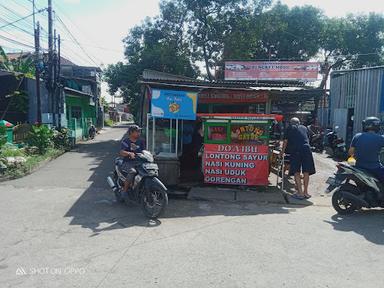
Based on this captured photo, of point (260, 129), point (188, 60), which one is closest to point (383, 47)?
point (188, 60)

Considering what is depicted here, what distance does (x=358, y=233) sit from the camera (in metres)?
5.41

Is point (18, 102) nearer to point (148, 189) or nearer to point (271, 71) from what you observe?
point (271, 71)

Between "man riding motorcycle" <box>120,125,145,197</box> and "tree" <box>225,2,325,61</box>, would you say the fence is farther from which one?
"tree" <box>225,2,325,61</box>

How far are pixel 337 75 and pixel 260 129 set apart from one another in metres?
12.1

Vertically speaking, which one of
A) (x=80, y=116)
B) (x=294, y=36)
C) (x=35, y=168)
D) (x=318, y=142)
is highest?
(x=294, y=36)

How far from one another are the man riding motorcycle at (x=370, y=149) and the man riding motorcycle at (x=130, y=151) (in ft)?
12.8

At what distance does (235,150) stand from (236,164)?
0.32 meters

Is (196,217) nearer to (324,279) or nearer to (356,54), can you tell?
(324,279)

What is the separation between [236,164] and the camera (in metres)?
8.13

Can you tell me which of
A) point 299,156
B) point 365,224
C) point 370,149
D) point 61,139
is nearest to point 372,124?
point 370,149

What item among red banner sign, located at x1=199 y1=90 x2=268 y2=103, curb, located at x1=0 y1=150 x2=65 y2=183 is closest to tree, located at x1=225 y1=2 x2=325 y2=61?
red banner sign, located at x1=199 y1=90 x2=268 y2=103

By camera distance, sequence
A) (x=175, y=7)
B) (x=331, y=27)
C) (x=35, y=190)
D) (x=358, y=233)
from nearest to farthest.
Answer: (x=358, y=233)
(x=35, y=190)
(x=175, y=7)
(x=331, y=27)

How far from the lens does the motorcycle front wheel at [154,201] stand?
592cm

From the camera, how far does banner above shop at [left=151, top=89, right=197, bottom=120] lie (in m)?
8.09
